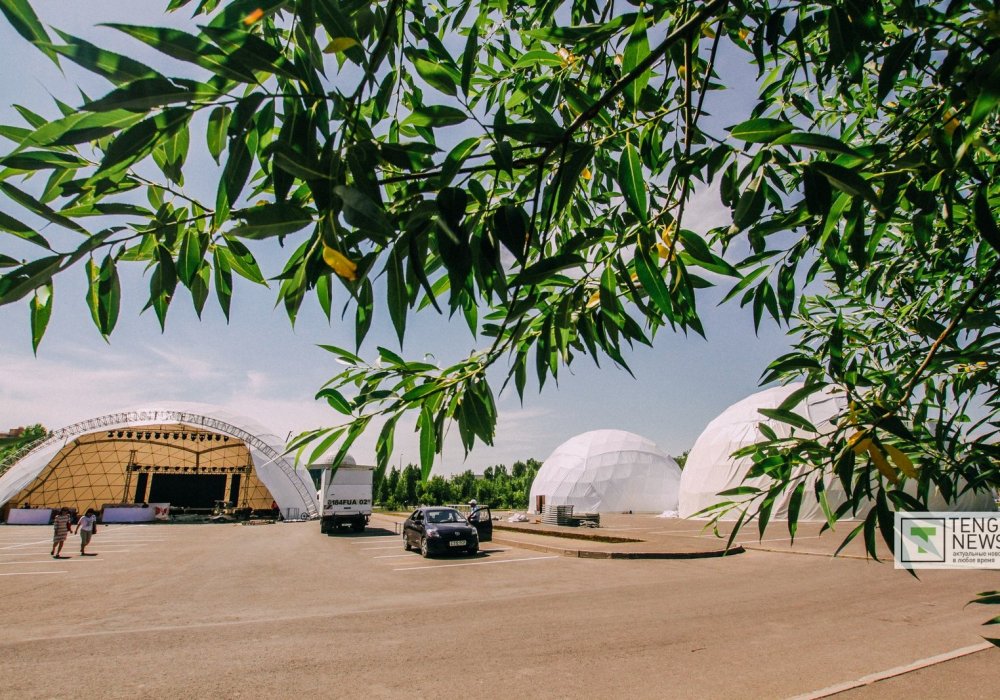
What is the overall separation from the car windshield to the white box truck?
362 inches

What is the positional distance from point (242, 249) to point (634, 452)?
162 ft

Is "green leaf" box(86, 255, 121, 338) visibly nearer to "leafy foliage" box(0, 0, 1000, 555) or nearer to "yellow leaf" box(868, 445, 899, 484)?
"leafy foliage" box(0, 0, 1000, 555)

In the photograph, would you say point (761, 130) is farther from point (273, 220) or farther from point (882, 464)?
point (273, 220)

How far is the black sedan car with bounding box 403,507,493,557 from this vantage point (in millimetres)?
16062

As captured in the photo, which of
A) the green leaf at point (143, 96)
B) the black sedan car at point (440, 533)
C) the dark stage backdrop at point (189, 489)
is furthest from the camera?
the dark stage backdrop at point (189, 489)

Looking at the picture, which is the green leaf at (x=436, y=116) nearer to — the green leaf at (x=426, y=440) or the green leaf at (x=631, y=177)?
the green leaf at (x=631, y=177)

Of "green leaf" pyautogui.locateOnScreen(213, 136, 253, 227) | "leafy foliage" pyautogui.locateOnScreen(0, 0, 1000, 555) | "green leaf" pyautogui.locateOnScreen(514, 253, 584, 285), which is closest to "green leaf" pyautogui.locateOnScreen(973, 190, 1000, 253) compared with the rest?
"leafy foliage" pyautogui.locateOnScreen(0, 0, 1000, 555)

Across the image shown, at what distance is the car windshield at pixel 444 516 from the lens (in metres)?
17.5

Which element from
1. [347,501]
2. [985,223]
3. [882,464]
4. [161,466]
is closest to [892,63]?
[985,223]

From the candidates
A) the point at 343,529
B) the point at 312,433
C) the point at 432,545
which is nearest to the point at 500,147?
the point at 312,433

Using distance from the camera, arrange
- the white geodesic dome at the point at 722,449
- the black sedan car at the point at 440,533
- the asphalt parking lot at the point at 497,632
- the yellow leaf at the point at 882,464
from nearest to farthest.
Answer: the yellow leaf at the point at 882,464
the asphalt parking lot at the point at 497,632
the black sedan car at the point at 440,533
the white geodesic dome at the point at 722,449

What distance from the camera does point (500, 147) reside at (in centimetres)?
108

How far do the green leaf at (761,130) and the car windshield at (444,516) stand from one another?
17360mm

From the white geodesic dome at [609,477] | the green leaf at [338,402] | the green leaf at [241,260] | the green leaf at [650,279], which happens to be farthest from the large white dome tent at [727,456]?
the green leaf at [241,260]
